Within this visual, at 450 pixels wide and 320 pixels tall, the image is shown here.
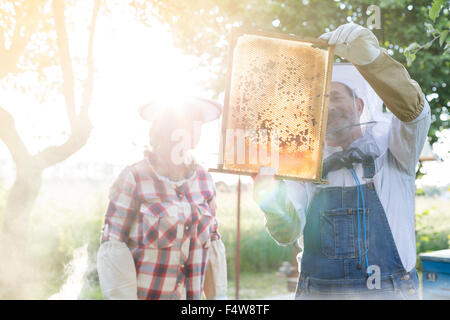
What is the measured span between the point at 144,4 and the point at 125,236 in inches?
103

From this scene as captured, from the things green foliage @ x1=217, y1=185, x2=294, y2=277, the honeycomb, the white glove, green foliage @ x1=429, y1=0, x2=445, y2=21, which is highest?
green foliage @ x1=429, y1=0, x2=445, y2=21

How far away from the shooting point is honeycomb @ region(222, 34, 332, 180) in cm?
140

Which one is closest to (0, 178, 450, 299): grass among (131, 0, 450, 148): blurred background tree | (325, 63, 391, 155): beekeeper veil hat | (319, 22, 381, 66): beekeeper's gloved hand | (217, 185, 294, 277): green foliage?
(217, 185, 294, 277): green foliage

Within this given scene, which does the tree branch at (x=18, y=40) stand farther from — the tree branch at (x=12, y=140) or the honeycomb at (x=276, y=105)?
the honeycomb at (x=276, y=105)

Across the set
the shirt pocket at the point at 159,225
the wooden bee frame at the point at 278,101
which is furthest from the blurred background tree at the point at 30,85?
the wooden bee frame at the point at 278,101

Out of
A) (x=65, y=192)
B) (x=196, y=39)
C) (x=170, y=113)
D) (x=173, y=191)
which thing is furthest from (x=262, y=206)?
(x=65, y=192)

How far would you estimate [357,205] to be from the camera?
1513 mm

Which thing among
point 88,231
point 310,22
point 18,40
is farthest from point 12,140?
point 310,22

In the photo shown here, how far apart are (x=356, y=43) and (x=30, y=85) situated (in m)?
3.25

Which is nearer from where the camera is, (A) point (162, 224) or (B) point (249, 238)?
(A) point (162, 224)

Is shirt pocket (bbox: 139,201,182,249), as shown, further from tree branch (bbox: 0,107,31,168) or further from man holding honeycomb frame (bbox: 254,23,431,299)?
tree branch (bbox: 0,107,31,168)

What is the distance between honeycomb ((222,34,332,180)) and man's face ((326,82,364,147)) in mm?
185

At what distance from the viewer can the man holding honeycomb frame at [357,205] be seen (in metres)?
1.43

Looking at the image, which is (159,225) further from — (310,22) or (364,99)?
(310,22)
